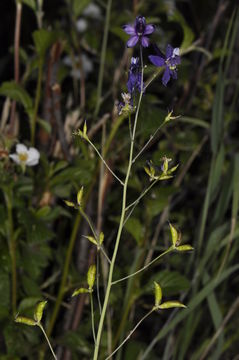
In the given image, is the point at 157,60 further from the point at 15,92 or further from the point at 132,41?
the point at 15,92

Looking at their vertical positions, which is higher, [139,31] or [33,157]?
[139,31]

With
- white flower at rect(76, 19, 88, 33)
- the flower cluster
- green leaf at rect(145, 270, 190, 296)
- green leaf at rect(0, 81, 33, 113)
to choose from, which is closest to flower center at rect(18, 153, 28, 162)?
green leaf at rect(0, 81, 33, 113)

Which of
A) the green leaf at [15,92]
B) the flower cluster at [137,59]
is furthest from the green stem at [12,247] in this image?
the flower cluster at [137,59]

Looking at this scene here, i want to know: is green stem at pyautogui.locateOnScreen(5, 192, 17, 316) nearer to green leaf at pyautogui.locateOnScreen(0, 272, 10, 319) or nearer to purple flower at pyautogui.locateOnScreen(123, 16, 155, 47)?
green leaf at pyautogui.locateOnScreen(0, 272, 10, 319)

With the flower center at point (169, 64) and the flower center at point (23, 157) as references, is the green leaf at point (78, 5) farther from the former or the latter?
the flower center at point (169, 64)

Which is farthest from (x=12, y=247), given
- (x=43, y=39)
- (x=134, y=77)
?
(x=134, y=77)

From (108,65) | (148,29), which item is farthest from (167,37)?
(148,29)

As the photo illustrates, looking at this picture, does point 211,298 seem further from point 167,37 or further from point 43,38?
point 167,37
